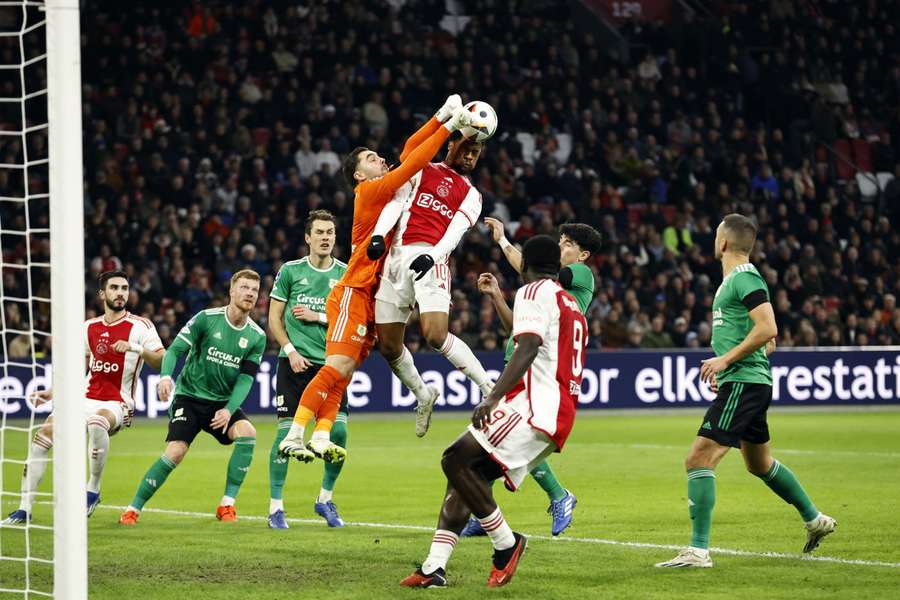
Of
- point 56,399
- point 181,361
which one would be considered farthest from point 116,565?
point 181,361

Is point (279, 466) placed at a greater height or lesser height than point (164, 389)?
lesser

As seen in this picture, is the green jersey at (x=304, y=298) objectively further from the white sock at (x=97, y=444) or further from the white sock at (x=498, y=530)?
the white sock at (x=498, y=530)

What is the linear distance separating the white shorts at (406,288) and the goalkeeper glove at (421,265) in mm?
78

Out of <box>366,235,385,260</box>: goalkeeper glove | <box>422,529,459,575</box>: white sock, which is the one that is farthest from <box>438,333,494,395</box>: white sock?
<box>422,529,459,575</box>: white sock

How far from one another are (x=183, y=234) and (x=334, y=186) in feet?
9.26

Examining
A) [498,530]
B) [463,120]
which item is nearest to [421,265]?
[463,120]

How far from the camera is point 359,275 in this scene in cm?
860

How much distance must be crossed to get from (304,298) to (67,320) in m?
5.10

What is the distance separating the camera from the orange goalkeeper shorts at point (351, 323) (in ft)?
28.0

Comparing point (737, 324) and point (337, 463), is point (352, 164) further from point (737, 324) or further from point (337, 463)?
point (737, 324)

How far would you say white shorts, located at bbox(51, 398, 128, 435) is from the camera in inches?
405

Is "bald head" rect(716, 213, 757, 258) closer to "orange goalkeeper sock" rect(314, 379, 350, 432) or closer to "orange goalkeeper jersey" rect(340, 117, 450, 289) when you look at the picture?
"orange goalkeeper jersey" rect(340, 117, 450, 289)

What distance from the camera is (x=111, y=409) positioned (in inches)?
406

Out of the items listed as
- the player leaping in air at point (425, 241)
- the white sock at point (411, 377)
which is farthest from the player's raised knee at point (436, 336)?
the white sock at point (411, 377)
